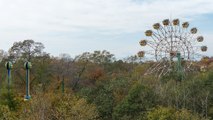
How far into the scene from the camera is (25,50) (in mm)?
41250

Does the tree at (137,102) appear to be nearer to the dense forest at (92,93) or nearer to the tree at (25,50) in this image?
the dense forest at (92,93)

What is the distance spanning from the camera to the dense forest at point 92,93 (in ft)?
A: 80.7

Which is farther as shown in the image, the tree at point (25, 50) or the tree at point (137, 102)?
the tree at point (25, 50)

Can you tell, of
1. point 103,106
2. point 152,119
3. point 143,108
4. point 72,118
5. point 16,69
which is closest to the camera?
point 72,118

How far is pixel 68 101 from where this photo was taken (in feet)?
83.7

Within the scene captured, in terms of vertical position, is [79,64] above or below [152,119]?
above

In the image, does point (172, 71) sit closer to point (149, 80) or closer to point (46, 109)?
point (149, 80)

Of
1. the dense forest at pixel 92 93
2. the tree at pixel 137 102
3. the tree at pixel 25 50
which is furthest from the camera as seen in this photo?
the tree at pixel 25 50

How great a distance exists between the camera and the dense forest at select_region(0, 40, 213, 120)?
968 inches

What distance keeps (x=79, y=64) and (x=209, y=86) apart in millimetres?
18352

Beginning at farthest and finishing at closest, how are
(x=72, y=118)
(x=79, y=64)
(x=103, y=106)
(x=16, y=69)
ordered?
(x=79, y=64) → (x=16, y=69) → (x=103, y=106) → (x=72, y=118)

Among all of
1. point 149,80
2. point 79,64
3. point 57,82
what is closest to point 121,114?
point 149,80

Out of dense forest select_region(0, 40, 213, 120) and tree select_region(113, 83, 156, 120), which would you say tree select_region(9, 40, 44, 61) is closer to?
dense forest select_region(0, 40, 213, 120)

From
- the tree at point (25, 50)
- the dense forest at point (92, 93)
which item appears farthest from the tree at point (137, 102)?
the tree at point (25, 50)
